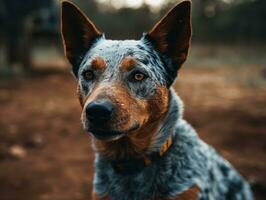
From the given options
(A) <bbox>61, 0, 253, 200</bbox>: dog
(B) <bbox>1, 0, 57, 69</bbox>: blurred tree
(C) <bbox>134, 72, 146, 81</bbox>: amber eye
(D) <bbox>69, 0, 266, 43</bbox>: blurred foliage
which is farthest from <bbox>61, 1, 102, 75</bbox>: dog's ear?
(D) <bbox>69, 0, 266, 43</bbox>: blurred foliage

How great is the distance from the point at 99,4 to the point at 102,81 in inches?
1159

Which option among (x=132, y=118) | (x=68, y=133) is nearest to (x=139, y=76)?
(x=132, y=118)

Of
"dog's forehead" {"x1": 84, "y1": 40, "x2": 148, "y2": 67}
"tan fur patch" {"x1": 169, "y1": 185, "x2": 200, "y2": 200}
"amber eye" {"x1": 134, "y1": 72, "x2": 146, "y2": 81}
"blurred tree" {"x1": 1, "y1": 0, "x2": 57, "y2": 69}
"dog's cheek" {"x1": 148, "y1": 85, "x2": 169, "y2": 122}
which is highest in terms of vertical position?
"dog's forehead" {"x1": 84, "y1": 40, "x2": 148, "y2": 67}

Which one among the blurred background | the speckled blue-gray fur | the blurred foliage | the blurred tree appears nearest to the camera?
the speckled blue-gray fur

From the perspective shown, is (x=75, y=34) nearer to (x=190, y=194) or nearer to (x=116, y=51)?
(x=116, y=51)

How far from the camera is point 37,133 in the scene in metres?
8.98

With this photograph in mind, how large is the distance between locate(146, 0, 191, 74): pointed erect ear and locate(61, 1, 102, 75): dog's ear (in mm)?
511

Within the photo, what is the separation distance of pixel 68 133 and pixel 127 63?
17.9ft

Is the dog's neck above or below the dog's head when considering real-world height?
below

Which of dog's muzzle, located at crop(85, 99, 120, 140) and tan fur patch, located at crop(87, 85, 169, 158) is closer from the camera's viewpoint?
dog's muzzle, located at crop(85, 99, 120, 140)

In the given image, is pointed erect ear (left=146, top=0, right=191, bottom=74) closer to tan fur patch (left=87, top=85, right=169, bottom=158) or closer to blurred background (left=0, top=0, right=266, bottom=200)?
tan fur patch (left=87, top=85, right=169, bottom=158)

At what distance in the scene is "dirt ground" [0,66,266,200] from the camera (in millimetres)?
6605

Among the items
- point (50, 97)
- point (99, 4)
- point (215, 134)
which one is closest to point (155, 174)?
point (215, 134)

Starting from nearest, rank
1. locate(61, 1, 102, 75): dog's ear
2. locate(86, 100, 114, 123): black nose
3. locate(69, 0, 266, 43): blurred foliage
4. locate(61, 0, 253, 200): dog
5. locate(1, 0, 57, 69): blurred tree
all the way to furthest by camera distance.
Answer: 1. locate(86, 100, 114, 123): black nose
2. locate(61, 0, 253, 200): dog
3. locate(61, 1, 102, 75): dog's ear
4. locate(1, 0, 57, 69): blurred tree
5. locate(69, 0, 266, 43): blurred foliage
